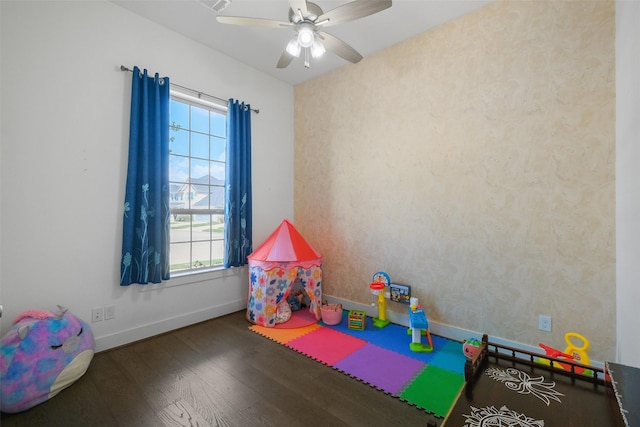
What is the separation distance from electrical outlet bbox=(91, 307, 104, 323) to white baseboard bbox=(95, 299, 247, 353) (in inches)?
6.1

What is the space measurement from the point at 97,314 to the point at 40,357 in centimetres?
59

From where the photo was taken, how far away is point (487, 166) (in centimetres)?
241

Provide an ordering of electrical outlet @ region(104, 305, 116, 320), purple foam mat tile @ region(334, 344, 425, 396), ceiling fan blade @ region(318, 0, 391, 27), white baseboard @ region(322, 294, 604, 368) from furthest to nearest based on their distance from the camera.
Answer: electrical outlet @ region(104, 305, 116, 320) < white baseboard @ region(322, 294, 604, 368) < purple foam mat tile @ region(334, 344, 425, 396) < ceiling fan blade @ region(318, 0, 391, 27)

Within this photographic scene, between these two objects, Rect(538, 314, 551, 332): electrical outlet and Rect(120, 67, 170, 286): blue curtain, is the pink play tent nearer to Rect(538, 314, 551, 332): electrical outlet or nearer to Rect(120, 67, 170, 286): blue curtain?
Rect(120, 67, 170, 286): blue curtain

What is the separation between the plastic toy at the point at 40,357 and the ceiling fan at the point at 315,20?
2.38 meters

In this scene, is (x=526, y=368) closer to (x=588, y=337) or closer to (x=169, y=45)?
(x=588, y=337)

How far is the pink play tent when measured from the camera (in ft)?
9.45

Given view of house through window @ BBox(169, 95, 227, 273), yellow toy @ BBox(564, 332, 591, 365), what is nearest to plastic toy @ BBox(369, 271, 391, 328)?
→ yellow toy @ BBox(564, 332, 591, 365)

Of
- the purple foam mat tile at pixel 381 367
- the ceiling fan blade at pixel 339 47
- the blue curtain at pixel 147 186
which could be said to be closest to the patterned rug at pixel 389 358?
Answer: the purple foam mat tile at pixel 381 367

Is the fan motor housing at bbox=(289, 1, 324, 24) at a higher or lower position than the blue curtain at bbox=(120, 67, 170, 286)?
higher

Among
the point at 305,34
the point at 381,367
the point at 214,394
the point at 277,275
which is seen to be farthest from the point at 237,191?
the point at 381,367

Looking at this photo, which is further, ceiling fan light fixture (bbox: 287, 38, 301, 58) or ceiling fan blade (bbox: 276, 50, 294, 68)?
ceiling fan blade (bbox: 276, 50, 294, 68)

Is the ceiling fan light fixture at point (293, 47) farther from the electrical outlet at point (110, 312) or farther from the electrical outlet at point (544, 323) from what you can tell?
the electrical outlet at point (544, 323)

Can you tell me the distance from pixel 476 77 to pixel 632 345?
7.06 feet
